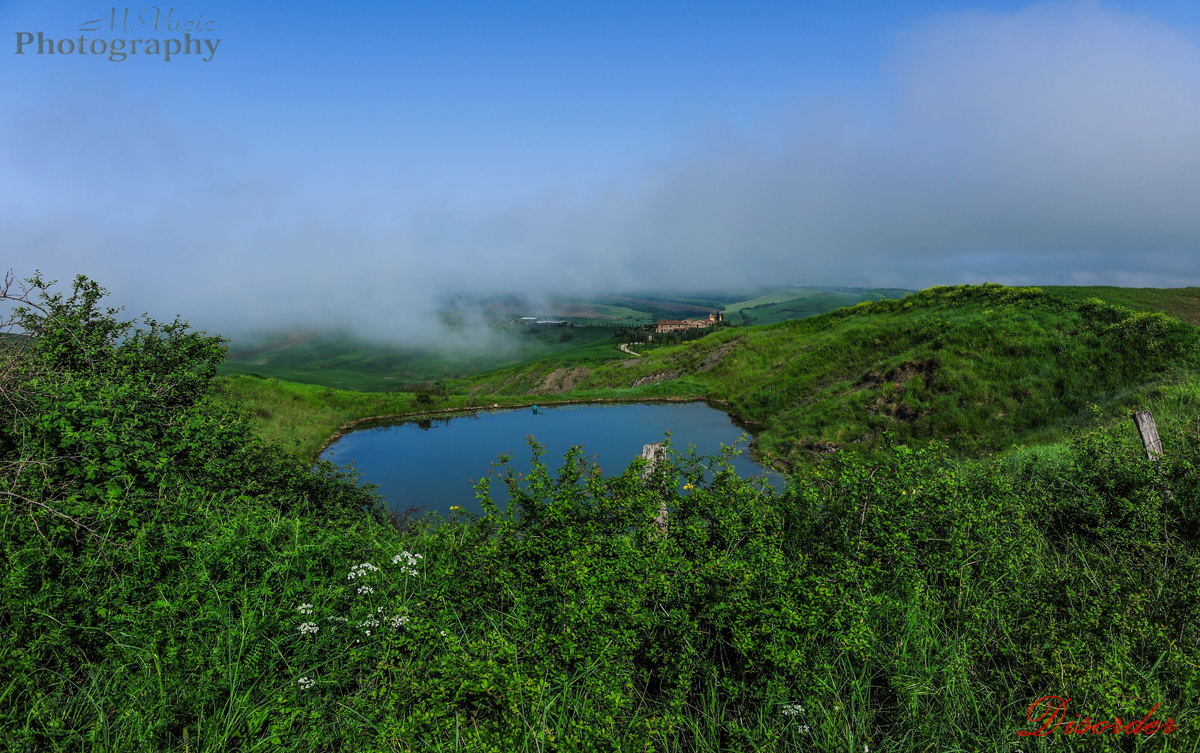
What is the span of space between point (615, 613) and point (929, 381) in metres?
22.6

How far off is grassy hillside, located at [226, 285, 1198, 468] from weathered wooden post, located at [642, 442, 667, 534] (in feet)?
26.1

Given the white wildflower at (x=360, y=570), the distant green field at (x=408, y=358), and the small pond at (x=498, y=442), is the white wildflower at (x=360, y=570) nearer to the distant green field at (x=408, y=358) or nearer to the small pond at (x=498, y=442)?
the small pond at (x=498, y=442)

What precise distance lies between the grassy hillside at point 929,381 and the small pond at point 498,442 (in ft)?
7.23

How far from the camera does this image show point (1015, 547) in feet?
15.3

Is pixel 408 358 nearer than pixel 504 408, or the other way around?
pixel 504 408

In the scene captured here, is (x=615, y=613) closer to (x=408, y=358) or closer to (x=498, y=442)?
(x=498, y=442)

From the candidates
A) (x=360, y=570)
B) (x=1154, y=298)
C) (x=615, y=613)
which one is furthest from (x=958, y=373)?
(x=360, y=570)

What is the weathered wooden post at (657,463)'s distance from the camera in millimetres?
4485

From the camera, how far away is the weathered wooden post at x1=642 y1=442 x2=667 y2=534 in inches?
177

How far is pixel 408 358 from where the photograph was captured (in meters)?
176

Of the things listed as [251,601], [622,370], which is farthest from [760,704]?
[622,370]
